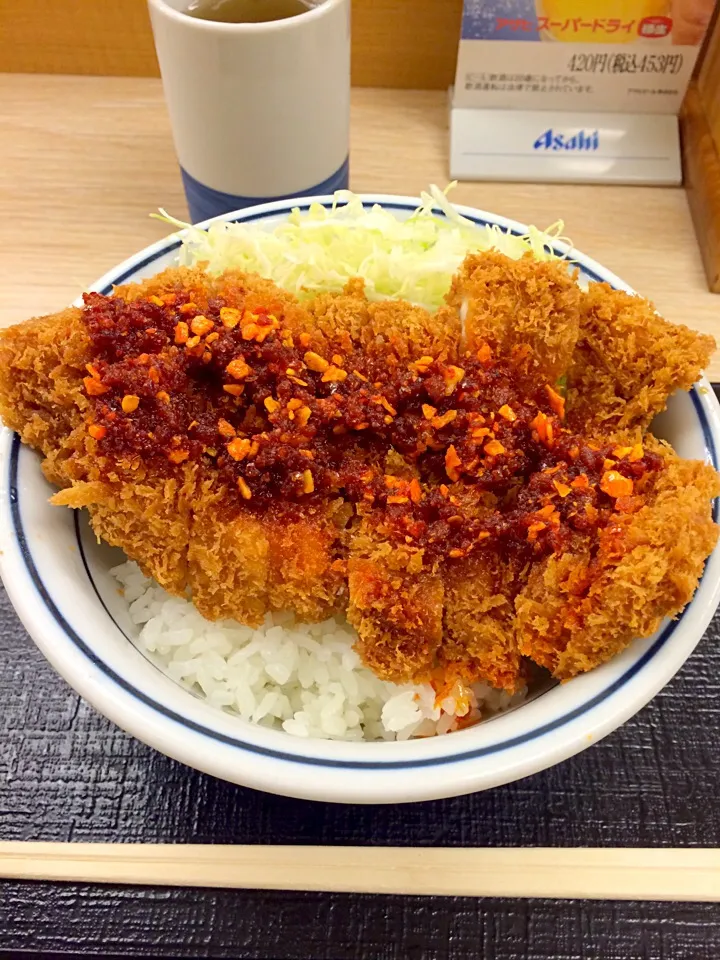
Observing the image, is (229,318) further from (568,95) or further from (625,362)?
(568,95)

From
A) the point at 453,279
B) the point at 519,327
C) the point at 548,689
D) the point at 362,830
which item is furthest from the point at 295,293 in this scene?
the point at 362,830

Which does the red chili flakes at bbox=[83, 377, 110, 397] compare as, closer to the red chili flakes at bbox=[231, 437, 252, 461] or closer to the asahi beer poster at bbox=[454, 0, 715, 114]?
the red chili flakes at bbox=[231, 437, 252, 461]

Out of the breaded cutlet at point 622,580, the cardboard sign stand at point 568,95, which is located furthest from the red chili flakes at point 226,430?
the cardboard sign stand at point 568,95

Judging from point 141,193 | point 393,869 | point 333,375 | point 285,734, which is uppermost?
point 333,375

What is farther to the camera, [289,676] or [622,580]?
[289,676]

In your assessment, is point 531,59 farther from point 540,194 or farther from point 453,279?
point 453,279

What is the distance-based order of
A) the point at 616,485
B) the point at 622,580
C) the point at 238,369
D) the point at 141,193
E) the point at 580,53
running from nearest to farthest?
1. the point at 622,580
2. the point at 616,485
3. the point at 238,369
4. the point at 580,53
5. the point at 141,193

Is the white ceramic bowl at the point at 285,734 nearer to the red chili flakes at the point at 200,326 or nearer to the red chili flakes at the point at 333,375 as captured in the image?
the red chili flakes at the point at 200,326

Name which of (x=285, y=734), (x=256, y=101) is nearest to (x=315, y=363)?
(x=285, y=734)
